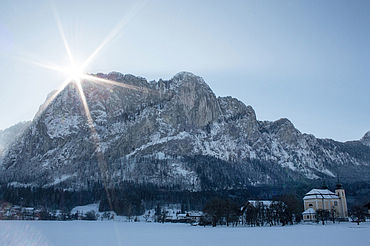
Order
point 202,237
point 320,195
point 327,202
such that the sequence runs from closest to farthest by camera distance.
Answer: point 202,237
point 327,202
point 320,195

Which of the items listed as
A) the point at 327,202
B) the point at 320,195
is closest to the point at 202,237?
the point at 320,195

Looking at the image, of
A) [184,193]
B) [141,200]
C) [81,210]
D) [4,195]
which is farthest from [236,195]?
[4,195]

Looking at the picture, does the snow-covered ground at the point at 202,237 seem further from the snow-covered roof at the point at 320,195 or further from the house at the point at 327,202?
the snow-covered roof at the point at 320,195

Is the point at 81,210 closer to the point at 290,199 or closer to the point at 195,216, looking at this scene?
the point at 195,216

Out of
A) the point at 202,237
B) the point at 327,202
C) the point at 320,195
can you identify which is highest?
the point at 320,195

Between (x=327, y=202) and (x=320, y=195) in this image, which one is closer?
(x=327, y=202)

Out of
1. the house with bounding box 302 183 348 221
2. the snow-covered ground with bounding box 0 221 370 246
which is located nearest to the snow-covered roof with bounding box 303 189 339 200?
the house with bounding box 302 183 348 221

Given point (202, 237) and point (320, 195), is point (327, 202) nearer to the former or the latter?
point (320, 195)

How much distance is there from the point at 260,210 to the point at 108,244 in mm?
63835

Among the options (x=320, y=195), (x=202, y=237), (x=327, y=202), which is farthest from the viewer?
(x=320, y=195)

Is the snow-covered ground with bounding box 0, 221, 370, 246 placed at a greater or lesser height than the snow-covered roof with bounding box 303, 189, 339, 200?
lesser

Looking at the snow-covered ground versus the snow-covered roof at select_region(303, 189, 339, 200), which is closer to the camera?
the snow-covered ground

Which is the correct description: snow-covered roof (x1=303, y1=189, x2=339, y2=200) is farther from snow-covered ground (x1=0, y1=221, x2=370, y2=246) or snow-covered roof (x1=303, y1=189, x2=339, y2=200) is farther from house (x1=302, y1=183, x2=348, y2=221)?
snow-covered ground (x1=0, y1=221, x2=370, y2=246)

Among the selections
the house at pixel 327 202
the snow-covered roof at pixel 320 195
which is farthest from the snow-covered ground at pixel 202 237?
the snow-covered roof at pixel 320 195
